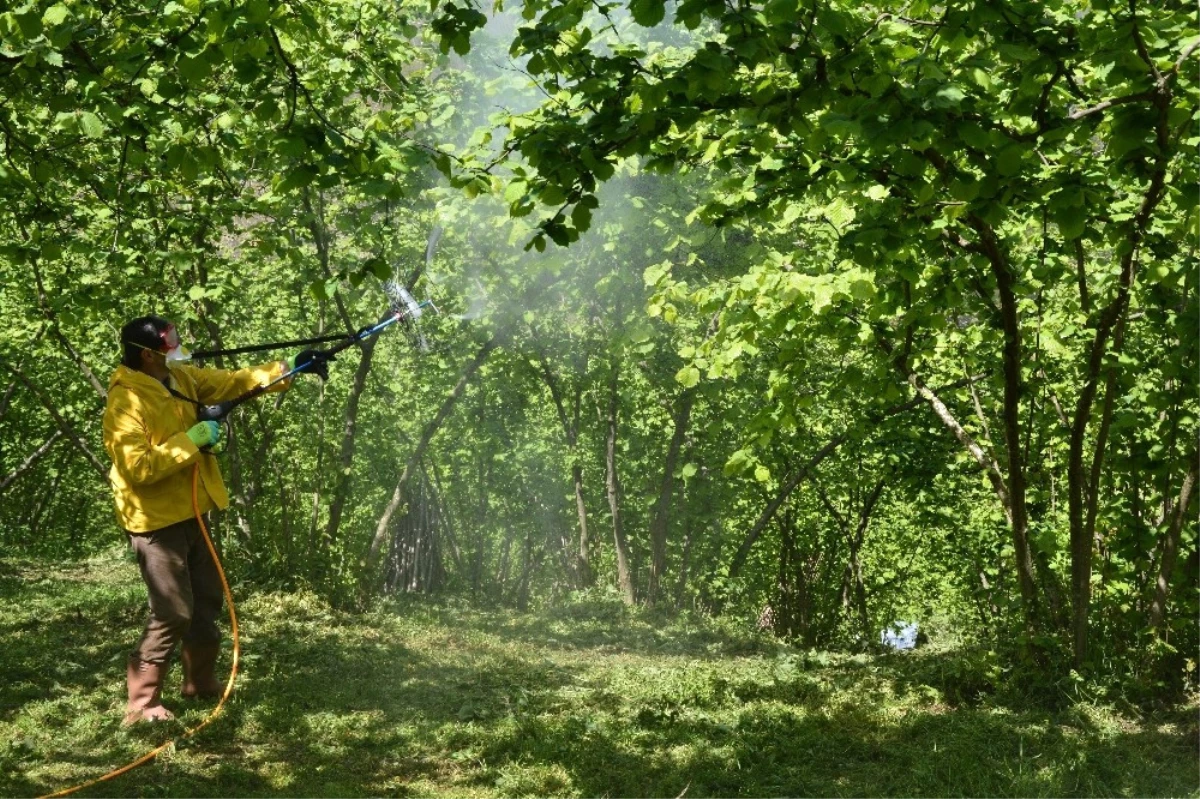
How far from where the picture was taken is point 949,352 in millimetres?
7172

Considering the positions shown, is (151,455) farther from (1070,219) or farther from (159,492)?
(1070,219)

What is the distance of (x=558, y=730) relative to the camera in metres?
5.64

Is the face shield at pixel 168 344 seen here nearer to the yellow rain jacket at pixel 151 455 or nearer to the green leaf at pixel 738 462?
the yellow rain jacket at pixel 151 455

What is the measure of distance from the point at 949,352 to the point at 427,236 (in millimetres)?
6190

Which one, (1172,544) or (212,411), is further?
(212,411)

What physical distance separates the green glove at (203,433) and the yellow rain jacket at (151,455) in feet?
0.15

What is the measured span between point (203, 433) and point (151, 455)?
283 millimetres

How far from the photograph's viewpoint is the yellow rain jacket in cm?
553

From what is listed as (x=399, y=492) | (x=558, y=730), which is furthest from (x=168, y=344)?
(x=399, y=492)

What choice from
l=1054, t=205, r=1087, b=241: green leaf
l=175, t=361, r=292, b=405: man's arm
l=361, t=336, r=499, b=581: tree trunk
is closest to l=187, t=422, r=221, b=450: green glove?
l=175, t=361, r=292, b=405: man's arm

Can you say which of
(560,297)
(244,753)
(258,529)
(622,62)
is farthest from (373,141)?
(560,297)

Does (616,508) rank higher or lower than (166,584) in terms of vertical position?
higher

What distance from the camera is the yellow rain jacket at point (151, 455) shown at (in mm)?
5527

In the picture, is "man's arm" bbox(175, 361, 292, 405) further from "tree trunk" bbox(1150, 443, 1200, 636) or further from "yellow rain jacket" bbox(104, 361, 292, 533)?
"tree trunk" bbox(1150, 443, 1200, 636)
